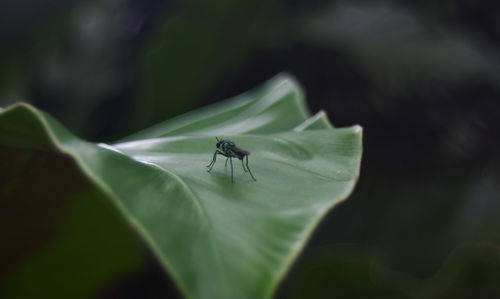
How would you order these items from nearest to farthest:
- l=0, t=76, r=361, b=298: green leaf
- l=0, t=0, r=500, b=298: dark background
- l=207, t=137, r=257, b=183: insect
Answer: l=0, t=76, r=361, b=298: green leaf, l=207, t=137, r=257, b=183: insect, l=0, t=0, r=500, b=298: dark background

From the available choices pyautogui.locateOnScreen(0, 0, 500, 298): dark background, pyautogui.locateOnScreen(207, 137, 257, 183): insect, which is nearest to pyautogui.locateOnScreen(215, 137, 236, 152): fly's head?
pyautogui.locateOnScreen(207, 137, 257, 183): insect

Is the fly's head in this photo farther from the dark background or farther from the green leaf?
the dark background

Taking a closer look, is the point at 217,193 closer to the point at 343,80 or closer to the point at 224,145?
the point at 224,145

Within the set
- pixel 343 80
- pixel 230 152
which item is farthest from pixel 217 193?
pixel 343 80

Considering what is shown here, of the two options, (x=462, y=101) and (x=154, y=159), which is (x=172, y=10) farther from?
(x=154, y=159)

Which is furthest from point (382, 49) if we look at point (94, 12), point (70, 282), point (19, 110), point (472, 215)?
point (19, 110)

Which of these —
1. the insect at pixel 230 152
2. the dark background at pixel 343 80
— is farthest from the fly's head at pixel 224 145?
the dark background at pixel 343 80
